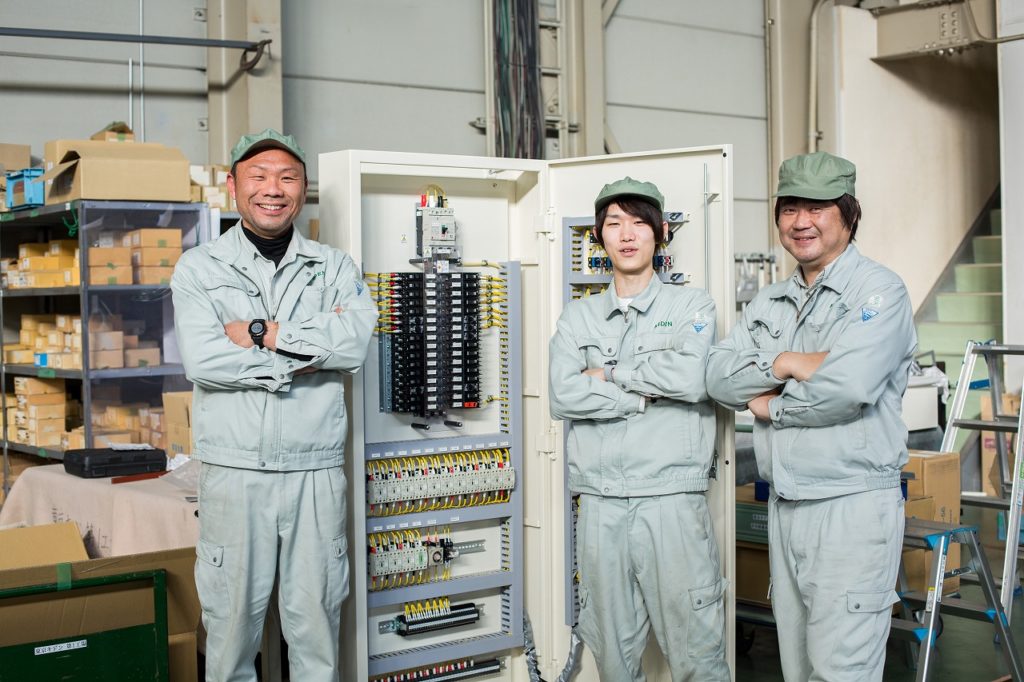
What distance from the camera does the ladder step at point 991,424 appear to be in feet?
14.6

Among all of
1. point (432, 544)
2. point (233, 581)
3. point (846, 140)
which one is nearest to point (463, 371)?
point (432, 544)

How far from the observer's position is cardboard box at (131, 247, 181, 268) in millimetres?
5453

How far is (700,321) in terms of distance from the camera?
3293 millimetres

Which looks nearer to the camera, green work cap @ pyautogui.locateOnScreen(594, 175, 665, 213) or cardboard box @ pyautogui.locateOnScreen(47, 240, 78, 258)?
green work cap @ pyautogui.locateOnScreen(594, 175, 665, 213)

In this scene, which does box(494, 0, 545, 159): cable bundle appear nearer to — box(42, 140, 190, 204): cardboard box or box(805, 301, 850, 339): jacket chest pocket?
box(42, 140, 190, 204): cardboard box

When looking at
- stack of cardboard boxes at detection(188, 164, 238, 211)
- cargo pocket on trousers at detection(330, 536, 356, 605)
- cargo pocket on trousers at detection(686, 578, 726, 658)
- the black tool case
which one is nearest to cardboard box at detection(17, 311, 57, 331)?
stack of cardboard boxes at detection(188, 164, 238, 211)

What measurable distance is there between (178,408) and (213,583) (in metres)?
2.13

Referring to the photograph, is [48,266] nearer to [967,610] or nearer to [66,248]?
[66,248]

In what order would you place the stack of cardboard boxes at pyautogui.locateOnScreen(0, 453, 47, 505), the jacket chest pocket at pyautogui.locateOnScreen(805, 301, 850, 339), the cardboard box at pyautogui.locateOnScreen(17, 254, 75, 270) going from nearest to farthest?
the jacket chest pocket at pyautogui.locateOnScreen(805, 301, 850, 339)
the cardboard box at pyautogui.locateOnScreen(17, 254, 75, 270)
the stack of cardboard boxes at pyautogui.locateOnScreen(0, 453, 47, 505)

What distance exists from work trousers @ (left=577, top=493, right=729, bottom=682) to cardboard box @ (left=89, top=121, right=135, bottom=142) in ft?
12.7

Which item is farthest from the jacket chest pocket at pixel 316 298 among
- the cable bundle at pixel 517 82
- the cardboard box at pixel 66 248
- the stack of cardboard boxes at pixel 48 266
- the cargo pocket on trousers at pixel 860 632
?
the cable bundle at pixel 517 82

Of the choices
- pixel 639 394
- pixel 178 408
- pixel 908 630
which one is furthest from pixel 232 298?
pixel 908 630

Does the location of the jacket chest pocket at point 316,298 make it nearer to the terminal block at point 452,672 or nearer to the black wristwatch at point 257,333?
the black wristwatch at point 257,333

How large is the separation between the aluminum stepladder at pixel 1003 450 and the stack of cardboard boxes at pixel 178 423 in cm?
352
